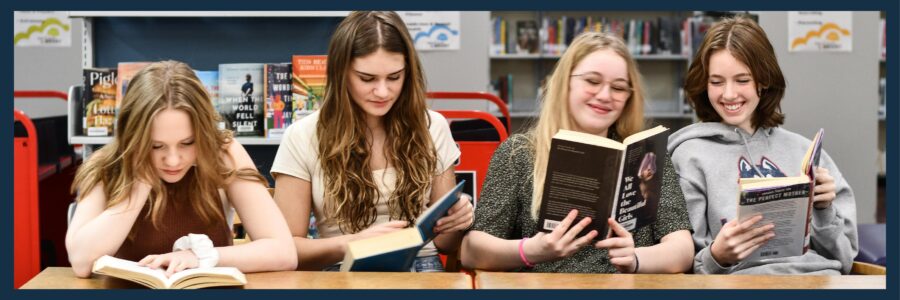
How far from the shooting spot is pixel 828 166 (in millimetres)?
2531

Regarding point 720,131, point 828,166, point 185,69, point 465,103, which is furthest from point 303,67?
point 465,103

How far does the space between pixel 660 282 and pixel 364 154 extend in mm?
859

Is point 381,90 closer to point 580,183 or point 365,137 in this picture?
point 365,137

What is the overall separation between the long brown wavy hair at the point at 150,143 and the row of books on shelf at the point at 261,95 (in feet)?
4.47

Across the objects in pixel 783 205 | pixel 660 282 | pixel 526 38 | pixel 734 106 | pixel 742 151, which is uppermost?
pixel 526 38

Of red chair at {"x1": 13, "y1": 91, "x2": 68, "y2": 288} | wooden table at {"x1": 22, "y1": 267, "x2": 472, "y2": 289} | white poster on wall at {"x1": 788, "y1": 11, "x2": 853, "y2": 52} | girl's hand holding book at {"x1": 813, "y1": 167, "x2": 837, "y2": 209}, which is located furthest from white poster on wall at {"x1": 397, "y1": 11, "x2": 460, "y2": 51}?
wooden table at {"x1": 22, "y1": 267, "x2": 472, "y2": 289}

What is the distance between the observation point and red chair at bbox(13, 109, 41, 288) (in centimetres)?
323

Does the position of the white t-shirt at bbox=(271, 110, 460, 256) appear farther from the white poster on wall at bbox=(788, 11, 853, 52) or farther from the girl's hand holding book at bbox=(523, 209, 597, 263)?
the white poster on wall at bbox=(788, 11, 853, 52)

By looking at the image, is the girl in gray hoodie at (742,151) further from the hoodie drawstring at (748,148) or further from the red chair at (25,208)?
the red chair at (25,208)

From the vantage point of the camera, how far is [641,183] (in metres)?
2.00

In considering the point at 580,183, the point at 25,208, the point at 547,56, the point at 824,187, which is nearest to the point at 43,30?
the point at 547,56

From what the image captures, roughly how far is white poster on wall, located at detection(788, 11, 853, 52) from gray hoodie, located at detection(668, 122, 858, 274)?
3.29m

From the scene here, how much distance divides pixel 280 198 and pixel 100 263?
642 millimetres

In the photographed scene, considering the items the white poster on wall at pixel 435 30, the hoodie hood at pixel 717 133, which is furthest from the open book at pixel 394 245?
the white poster on wall at pixel 435 30
